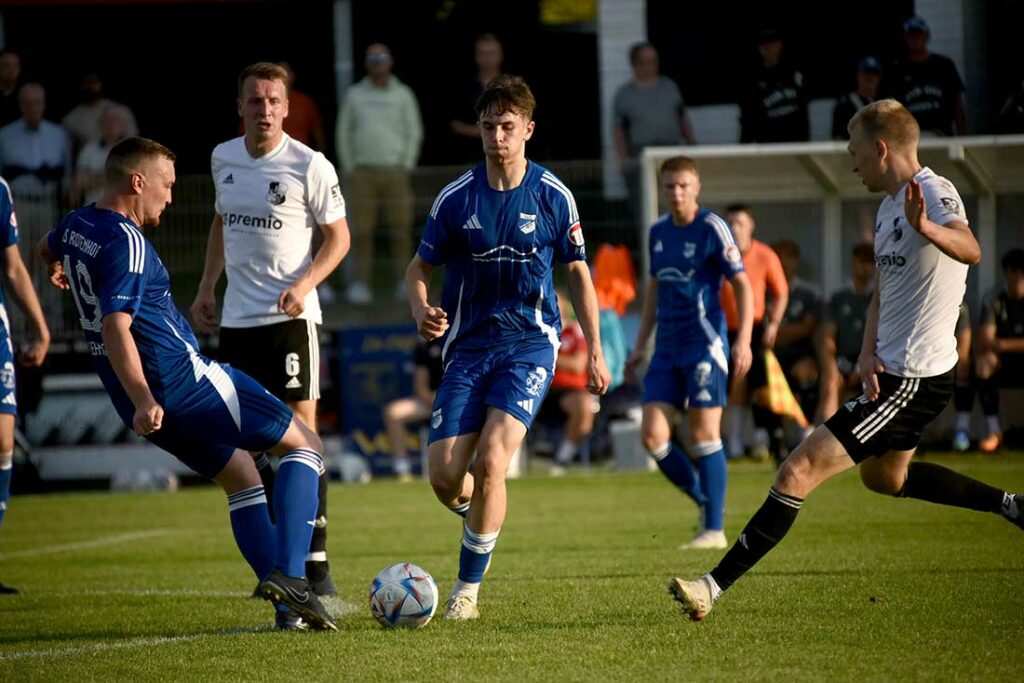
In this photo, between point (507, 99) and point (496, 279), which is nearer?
point (507, 99)

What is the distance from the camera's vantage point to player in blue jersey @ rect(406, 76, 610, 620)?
6.48 m

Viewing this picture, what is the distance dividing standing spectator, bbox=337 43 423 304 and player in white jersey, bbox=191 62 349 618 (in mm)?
9236

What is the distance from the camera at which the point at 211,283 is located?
7988 millimetres

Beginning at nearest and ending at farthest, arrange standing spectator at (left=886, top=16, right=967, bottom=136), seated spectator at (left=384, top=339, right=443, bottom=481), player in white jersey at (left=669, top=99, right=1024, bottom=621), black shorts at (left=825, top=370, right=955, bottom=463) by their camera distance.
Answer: player in white jersey at (left=669, top=99, right=1024, bottom=621)
black shorts at (left=825, top=370, right=955, bottom=463)
standing spectator at (left=886, top=16, right=967, bottom=136)
seated spectator at (left=384, top=339, right=443, bottom=481)

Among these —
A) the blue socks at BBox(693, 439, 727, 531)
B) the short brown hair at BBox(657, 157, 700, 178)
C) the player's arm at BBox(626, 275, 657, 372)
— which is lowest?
the blue socks at BBox(693, 439, 727, 531)

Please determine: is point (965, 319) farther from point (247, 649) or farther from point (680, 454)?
point (247, 649)

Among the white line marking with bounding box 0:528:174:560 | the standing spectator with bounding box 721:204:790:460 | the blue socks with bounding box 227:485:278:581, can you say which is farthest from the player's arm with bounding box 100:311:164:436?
the standing spectator with bounding box 721:204:790:460

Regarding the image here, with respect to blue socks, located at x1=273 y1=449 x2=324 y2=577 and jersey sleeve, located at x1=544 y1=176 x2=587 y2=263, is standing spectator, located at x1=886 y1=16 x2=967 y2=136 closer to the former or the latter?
jersey sleeve, located at x1=544 y1=176 x2=587 y2=263

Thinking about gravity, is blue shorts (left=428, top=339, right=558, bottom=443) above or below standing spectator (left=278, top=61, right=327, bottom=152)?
below

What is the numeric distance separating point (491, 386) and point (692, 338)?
11.4 feet

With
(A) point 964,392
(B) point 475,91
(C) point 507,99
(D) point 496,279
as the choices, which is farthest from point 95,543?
(A) point 964,392

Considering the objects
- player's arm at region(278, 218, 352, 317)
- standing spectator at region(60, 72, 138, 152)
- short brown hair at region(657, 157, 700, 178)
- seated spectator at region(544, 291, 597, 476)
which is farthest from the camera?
standing spectator at region(60, 72, 138, 152)

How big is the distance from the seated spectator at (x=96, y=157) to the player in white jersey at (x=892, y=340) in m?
11.7

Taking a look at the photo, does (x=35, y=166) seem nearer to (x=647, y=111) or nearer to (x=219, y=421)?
(x=647, y=111)
